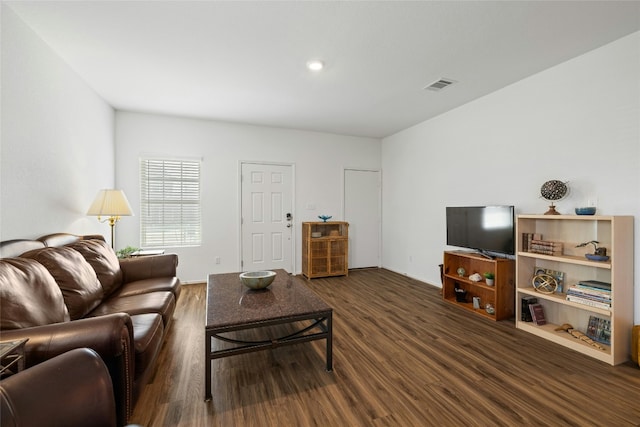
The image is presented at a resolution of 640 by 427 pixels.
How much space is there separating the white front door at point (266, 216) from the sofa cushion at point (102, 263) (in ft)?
7.20

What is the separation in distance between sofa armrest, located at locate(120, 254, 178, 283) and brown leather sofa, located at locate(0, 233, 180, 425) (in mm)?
55

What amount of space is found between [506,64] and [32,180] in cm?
435

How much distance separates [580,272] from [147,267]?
4242 mm

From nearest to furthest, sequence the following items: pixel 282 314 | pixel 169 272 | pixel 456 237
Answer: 1. pixel 282 314
2. pixel 169 272
3. pixel 456 237

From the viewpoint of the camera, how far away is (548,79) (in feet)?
9.31

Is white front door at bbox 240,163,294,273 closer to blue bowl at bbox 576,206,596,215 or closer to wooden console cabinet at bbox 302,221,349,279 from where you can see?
wooden console cabinet at bbox 302,221,349,279

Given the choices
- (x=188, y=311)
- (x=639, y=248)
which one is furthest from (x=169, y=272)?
(x=639, y=248)

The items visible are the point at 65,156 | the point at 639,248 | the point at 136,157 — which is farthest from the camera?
the point at 136,157

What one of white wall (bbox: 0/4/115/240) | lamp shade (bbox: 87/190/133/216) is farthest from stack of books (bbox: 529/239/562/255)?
white wall (bbox: 0/4/115/240)

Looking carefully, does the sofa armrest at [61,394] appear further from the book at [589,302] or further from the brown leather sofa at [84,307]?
the book at [589,302]

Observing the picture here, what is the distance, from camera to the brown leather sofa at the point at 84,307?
133 centimetres

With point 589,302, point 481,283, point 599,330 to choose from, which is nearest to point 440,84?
point 481,283

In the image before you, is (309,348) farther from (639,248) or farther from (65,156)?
(65,156)

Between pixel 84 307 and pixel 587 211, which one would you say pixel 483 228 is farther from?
pixel 84 307
